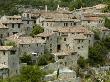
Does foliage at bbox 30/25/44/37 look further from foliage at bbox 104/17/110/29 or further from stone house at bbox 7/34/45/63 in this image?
foliage at bbox 104/17/110/29

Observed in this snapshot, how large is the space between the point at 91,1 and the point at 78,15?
34.4 metres

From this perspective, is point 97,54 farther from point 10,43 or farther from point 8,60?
point 8,60

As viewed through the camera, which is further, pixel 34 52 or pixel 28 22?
pixel 28 22

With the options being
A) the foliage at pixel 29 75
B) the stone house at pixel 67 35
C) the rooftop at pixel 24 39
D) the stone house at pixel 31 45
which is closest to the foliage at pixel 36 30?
the stone house at pixel 67 35

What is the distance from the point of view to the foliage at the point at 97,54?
227ft

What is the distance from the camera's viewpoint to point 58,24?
74.7m

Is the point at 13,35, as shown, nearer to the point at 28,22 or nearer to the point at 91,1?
the point at 28,22

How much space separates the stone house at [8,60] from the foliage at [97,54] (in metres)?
11.5

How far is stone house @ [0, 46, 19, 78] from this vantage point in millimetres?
61000

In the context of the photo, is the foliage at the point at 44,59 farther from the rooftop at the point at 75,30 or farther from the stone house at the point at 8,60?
the rooftop at the point at 75,30

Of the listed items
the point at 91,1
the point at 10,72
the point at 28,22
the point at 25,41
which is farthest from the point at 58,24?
the point at 91,1

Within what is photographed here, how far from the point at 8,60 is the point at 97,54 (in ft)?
44.3

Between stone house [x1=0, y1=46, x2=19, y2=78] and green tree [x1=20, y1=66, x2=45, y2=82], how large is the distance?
152cm

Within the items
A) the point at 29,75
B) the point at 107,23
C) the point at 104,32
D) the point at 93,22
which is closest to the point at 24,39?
the point at 29,75
